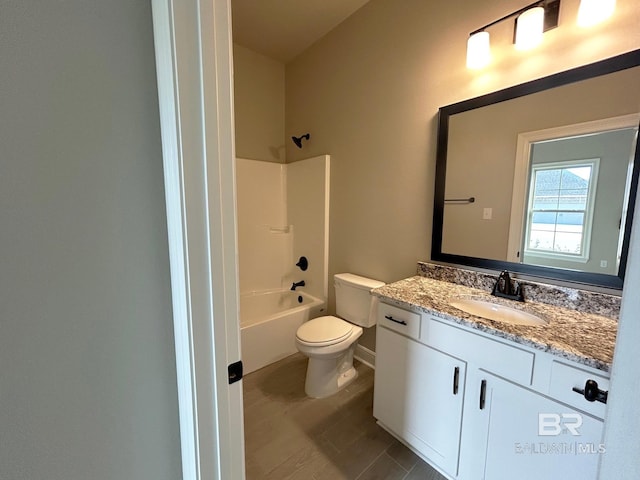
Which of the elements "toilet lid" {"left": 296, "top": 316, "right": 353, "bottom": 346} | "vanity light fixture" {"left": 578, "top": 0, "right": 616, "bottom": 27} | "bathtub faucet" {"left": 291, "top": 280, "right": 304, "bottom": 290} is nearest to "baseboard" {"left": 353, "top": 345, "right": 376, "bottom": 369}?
"toilet lid" {"left": 296, "top": 316, "right": 353, "bottom": 346}

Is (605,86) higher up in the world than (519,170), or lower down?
higher up

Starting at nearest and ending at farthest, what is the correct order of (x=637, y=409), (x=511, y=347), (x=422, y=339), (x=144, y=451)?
1. (x=637, y=409)
2. (x=144, y=451)
3. (x=511, y=347)
4. (x=422, y=339)

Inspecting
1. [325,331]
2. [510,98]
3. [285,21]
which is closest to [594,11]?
[510,98]

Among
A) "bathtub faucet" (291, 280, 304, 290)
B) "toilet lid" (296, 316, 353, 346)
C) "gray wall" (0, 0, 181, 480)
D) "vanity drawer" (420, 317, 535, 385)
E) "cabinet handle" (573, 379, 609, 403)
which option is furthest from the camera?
"bathtub faucet" (291, 280, 304, 290)

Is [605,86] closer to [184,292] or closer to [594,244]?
[594,244]

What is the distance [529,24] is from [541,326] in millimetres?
1370

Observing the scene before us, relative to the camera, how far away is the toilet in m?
1.78

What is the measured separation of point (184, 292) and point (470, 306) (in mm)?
1408

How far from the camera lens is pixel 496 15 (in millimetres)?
1377

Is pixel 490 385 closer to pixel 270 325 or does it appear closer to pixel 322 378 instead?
pixel 322 378

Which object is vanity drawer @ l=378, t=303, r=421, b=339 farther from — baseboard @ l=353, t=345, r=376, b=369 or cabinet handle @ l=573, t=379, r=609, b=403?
baseboard @ l=353, t=345, r=376, b=369

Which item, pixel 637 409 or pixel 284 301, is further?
pixel 284 301

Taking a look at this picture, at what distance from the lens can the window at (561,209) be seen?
120 centimetres

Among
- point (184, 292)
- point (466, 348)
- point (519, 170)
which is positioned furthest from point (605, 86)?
point (184, 292)
